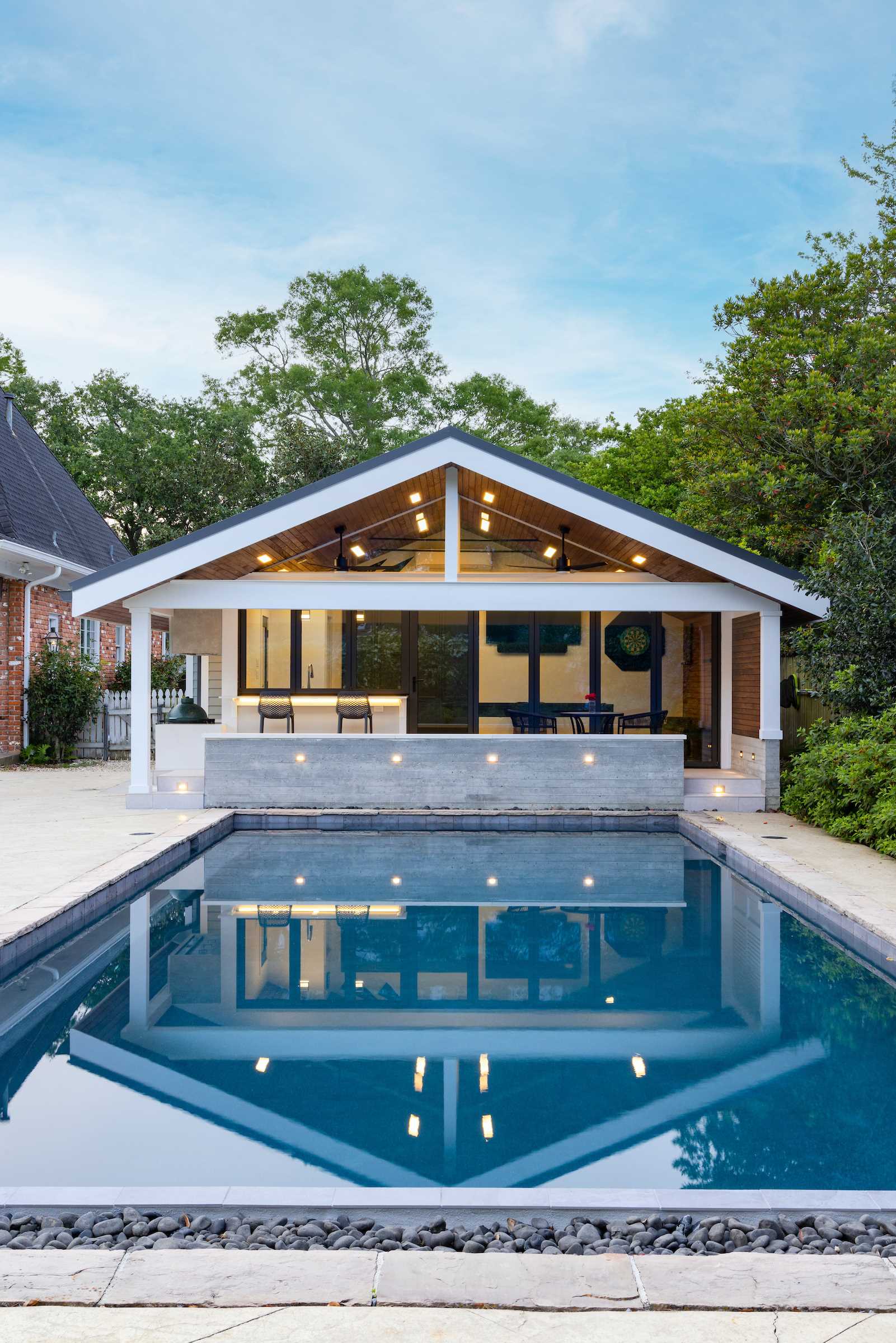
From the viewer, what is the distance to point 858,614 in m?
10.2

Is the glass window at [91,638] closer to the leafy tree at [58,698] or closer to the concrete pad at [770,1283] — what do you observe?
the leafy tree at [58,698]

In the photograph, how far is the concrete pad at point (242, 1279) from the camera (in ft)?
7.57

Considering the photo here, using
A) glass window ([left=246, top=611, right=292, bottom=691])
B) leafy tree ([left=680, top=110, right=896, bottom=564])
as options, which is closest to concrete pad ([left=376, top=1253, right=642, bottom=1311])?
leafy tree ([left=680, top=110, right=896, bottom=564])

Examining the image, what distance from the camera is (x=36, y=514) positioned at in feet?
61.0

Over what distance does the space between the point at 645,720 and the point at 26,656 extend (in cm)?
1077

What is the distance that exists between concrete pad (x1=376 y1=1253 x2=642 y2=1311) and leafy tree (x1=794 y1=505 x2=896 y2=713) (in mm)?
8581

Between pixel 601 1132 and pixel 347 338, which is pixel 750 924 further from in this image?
pixel 347 338

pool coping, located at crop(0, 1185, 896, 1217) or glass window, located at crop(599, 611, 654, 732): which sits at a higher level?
glass window, located at crop(599, 611, 654, 732)

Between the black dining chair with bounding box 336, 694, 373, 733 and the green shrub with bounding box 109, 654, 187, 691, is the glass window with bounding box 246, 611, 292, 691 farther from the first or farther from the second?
the green shrub with bounding box 109, 654, 187, 691

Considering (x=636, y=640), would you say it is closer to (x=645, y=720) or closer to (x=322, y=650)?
(x=645, y=720)

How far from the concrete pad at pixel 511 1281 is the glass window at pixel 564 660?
468 inches

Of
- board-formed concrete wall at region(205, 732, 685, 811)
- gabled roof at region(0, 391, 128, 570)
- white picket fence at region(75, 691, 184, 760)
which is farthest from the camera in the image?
white picket fence at region(75, 691, 184, 760)

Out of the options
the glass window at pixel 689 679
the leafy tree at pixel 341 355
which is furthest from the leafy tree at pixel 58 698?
the leafy tree at pixel 341 355

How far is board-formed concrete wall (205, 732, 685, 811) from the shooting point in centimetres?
1191
